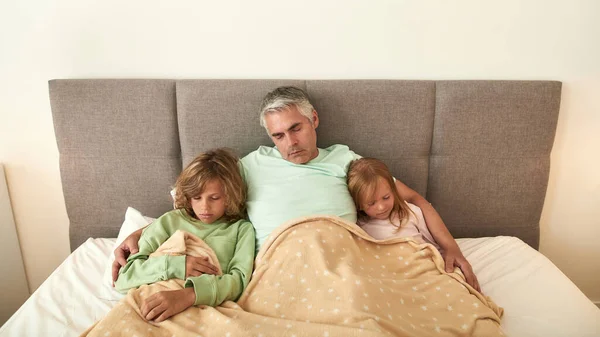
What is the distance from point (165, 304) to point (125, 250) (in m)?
0.40

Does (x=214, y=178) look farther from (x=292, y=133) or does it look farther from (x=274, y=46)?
(x=274, y=46)

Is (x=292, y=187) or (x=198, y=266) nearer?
(x=198, y=266)

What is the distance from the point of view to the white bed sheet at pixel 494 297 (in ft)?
4.05

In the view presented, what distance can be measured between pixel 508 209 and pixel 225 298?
4.39 feet

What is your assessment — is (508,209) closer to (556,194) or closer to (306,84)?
(556,194)

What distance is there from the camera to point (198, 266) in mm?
1289

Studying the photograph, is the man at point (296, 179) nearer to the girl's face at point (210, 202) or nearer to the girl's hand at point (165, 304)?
the girl's face at point (210, 202)

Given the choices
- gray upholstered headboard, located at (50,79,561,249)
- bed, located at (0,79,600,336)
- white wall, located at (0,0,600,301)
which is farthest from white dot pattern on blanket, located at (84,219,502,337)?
white wall, located at (0,0,600,301)

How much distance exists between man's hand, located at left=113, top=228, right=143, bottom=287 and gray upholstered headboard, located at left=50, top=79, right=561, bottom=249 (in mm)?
306

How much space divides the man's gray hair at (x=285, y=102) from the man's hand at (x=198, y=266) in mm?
575

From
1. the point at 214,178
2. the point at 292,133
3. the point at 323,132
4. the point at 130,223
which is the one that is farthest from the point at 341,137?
the point at 130,223

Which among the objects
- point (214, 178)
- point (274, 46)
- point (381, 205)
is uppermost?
point (274, 46)

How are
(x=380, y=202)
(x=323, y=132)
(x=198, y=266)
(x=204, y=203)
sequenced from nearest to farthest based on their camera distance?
(x=198, y=266)
(x=204, y=203)
(x=380, y=202)
(x=323, y=132)

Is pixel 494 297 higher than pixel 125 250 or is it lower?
lower
